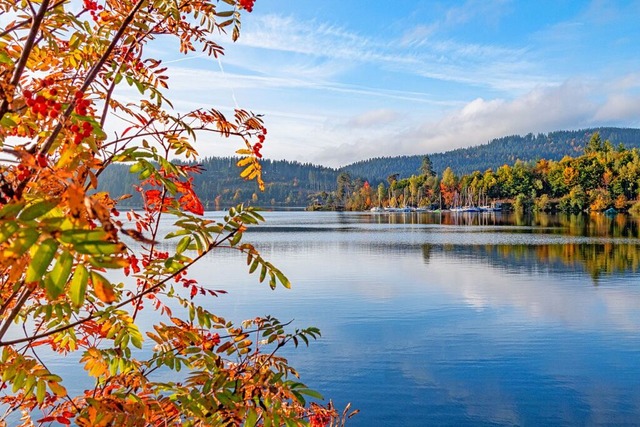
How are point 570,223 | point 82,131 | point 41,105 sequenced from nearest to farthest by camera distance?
1. point 41,105
2. point 82,131
3. point 570,223

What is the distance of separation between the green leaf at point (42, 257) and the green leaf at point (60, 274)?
20mm

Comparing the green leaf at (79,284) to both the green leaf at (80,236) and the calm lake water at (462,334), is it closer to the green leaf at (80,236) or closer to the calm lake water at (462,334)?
the green leaf at (80,236)

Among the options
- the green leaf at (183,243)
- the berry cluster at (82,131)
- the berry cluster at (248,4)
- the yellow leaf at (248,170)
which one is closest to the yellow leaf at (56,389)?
the green leaf at (183,243)

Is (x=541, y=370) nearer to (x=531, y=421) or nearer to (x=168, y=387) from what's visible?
(x=531, y=421)

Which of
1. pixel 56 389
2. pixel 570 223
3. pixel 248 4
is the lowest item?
Result: pixel 570 223

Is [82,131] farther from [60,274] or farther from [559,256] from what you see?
[559,256]

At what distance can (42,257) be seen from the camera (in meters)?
0.99

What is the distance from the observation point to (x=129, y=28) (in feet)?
8.25

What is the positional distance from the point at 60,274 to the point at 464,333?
1596cm

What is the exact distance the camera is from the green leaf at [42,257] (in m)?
0.98

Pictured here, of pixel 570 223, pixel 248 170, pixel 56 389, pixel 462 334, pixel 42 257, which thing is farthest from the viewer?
pixel 570 223

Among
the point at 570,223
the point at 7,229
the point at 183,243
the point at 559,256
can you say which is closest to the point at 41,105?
the point at 7,229

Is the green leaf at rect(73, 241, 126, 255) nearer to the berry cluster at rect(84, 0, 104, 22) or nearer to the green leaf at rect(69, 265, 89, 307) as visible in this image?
the green leaf at rect(69, 265, 89, 307)

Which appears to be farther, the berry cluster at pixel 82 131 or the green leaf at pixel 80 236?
the berry cluster at pixel 82 131
